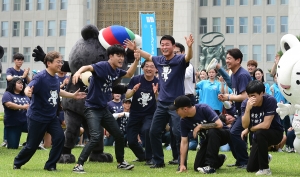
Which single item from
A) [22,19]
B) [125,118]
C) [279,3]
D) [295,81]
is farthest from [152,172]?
[22,19]

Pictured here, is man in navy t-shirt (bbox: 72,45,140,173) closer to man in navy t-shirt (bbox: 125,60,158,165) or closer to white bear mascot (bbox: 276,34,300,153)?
man in navy t-shirt (bbox: 125,60,158,165)

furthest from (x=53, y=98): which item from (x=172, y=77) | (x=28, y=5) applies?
(x=28, y=5)

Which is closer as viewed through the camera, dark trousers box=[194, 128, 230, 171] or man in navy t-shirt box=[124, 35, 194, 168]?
dark trousers box=[194, 128, 230, 171]

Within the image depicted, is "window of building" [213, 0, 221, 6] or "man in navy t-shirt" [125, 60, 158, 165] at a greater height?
"window of building" [213, 0, 221, 6]

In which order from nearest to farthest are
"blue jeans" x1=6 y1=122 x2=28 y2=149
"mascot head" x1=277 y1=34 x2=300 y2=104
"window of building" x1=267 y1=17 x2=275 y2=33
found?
"mascot head" x1=277 y1=34 x2=300 y2=104, "blue jeans" x1=6 y1=122 x2=28 y2=149, "window of building" x1=267 y1=17 x2=275 y2=33

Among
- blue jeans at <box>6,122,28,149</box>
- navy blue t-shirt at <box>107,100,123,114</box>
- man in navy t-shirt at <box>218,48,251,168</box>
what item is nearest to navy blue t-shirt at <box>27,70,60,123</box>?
man in navy t-shirt at <box>218,48,251,168</box>

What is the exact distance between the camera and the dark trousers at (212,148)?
9.71m

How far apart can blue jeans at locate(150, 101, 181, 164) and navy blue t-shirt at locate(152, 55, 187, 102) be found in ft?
0.45

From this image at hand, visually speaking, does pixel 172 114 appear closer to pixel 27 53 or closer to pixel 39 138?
pixel 39 138

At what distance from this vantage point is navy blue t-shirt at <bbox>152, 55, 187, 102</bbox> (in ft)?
32.8

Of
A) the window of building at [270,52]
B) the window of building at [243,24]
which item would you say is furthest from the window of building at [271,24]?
the window of building at [243,24]

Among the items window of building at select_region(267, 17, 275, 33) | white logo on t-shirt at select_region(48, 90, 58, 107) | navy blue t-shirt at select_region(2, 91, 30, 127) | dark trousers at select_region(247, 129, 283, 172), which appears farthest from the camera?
window of building at select_region(267, 17, 275, 33)

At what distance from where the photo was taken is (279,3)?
5816cm

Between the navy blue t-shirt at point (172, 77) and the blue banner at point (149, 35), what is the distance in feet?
85.0
